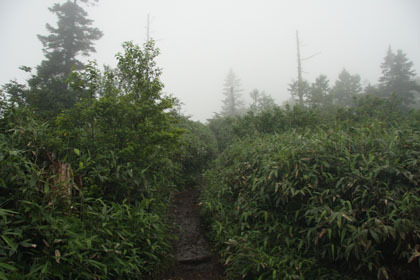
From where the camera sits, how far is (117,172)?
10.2 feet

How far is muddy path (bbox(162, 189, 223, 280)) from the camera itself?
128 inches

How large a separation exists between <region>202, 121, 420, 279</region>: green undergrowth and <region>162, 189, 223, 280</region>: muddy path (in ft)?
0.80

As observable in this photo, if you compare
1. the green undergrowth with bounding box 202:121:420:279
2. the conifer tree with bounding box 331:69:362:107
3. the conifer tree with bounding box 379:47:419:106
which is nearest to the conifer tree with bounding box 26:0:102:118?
the green undergrowth with bounding box 202:121:420:279

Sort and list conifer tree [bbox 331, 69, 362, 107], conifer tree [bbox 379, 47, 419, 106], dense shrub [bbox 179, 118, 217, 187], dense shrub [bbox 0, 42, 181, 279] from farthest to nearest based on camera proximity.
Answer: conifer tree [bbox 331, 69, 362, 107], conifer tree [bbox 379, 47, 419, 106], dense shrub [bbox 179, 118, 217, 187], dense shrub [bbox 0, 42, 181, 279]

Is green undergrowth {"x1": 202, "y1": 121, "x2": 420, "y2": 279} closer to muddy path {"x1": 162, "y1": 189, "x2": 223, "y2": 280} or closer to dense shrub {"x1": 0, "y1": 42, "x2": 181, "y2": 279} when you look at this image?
muddy path {"x1": 162, "y1": 189, "x2": 223, "y2": 280}

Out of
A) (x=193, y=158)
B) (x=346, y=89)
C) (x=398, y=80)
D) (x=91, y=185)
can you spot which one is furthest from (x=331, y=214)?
(x=398, y=80)

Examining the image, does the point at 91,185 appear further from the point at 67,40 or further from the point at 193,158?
the point at 67,40

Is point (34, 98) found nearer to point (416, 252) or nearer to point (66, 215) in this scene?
point (66, 215)

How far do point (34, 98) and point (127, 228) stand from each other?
5.64 m

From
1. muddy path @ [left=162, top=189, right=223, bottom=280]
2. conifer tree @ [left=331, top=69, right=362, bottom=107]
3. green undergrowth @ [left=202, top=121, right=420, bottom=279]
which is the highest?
conifer tree @ [left=331, top=69, right=362, bottom=107]

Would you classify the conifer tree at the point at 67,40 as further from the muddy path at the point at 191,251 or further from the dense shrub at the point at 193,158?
the muddy path at the point at 191,251

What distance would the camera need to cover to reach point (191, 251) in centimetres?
369

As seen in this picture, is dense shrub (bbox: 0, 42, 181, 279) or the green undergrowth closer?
dense shrub (bbox: 0, 42, 181, 279)

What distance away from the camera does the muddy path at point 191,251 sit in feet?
10.6
